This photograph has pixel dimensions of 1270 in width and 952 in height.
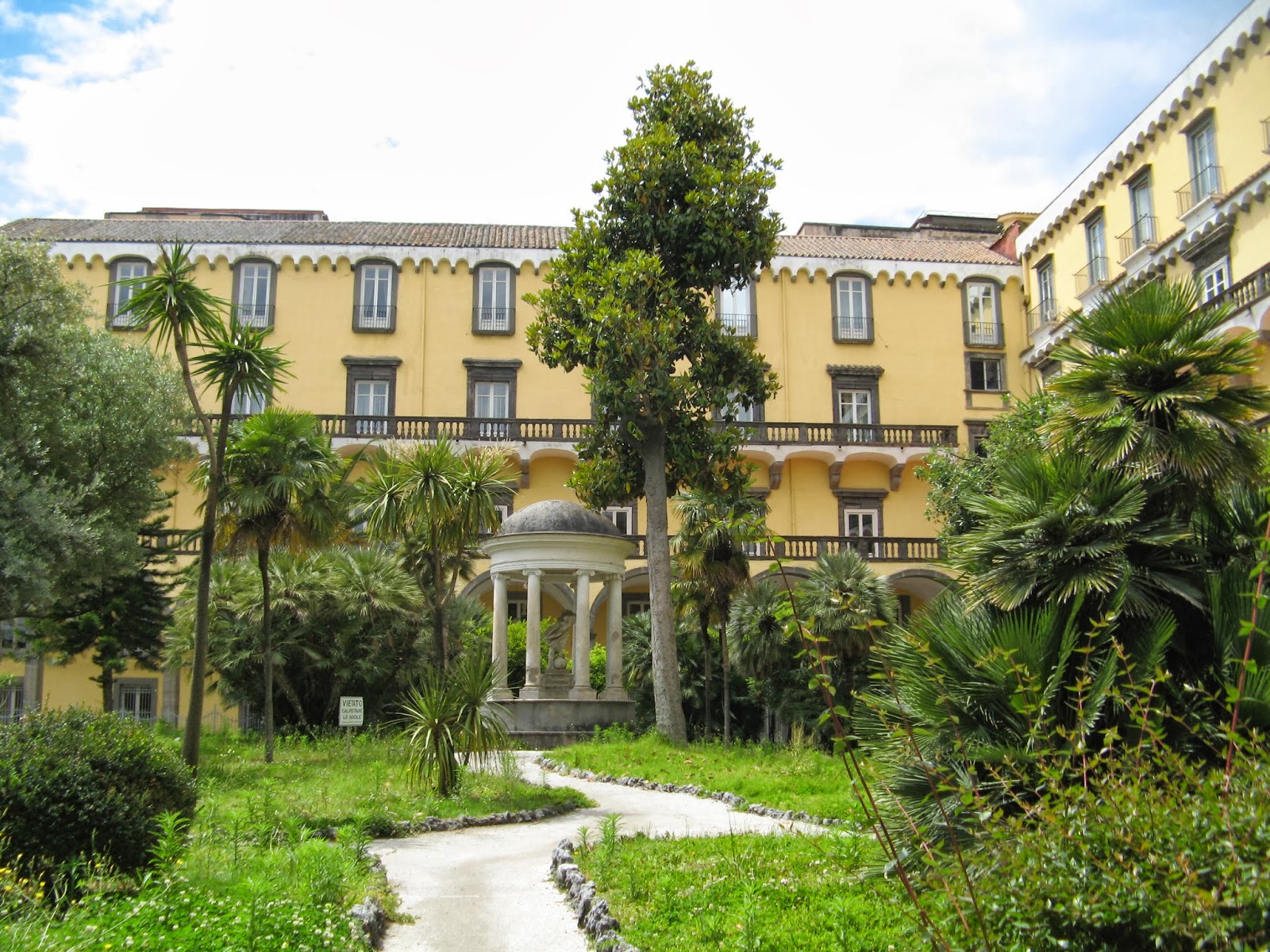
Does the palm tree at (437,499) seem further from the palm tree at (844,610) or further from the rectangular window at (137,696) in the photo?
the rectangular window at (137,696)

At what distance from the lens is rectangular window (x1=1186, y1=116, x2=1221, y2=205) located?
2897 centimetres

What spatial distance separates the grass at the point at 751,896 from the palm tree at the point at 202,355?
6489 mm

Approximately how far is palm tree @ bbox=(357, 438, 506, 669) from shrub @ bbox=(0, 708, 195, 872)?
1149 cm

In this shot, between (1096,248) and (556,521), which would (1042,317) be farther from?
(556,521)

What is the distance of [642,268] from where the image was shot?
72.9ft

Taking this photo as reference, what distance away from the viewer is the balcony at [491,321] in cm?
3959

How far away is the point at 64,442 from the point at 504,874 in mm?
14845

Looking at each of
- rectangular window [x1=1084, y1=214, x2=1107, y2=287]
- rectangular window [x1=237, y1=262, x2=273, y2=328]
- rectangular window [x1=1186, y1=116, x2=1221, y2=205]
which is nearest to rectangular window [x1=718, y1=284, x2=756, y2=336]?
rectangular window [x1=1084, y1=214, x2=1107, y2=287]

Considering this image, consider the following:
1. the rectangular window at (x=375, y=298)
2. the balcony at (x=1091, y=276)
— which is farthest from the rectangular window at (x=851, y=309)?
the rectangular window at (x=375, y=298)

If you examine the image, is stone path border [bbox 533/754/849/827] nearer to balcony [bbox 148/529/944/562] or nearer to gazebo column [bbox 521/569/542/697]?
gazebo column [bbox 521/569/542/697]

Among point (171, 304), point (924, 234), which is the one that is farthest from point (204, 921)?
point (924, 234)

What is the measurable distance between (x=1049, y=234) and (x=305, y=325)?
24267 millimetres

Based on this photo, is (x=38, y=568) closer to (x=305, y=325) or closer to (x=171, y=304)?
(x=171, y=304)

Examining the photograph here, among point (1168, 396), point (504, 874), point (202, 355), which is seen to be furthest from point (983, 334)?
point (504, 874)
